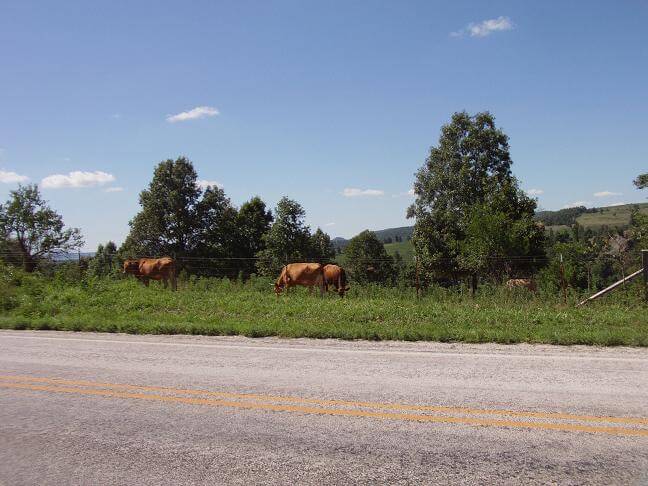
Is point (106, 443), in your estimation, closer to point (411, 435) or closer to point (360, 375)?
point (411, 435)

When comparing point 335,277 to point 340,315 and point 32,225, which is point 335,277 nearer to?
point 340,315

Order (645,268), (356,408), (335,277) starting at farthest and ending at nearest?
(335,277), (645,268), (356,408)

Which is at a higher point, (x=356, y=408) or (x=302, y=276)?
(x=302, y=276)

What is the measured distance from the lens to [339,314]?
12539mm

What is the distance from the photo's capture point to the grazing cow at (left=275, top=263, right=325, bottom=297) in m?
19.8

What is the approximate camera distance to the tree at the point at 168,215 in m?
47.7

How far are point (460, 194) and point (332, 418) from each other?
37974 millimetres

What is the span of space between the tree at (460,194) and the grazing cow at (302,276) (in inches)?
666

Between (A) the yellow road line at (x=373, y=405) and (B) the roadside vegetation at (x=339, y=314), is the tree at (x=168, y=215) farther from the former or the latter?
(A) the yellow road line at (x=373, y=405)

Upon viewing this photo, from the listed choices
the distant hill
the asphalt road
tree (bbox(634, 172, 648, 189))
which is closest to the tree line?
tree (bbox(634, 172, 648, 189))

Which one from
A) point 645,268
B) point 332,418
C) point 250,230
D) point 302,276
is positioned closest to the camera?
point 332,418

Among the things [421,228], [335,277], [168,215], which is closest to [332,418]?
[335,277]

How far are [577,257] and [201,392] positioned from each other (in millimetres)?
23655

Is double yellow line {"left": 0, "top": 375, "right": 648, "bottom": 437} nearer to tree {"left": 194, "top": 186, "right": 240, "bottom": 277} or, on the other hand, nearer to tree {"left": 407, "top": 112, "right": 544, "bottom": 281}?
tree {"left": 407, "top": 112, "right": 544, "bottom": 281}
